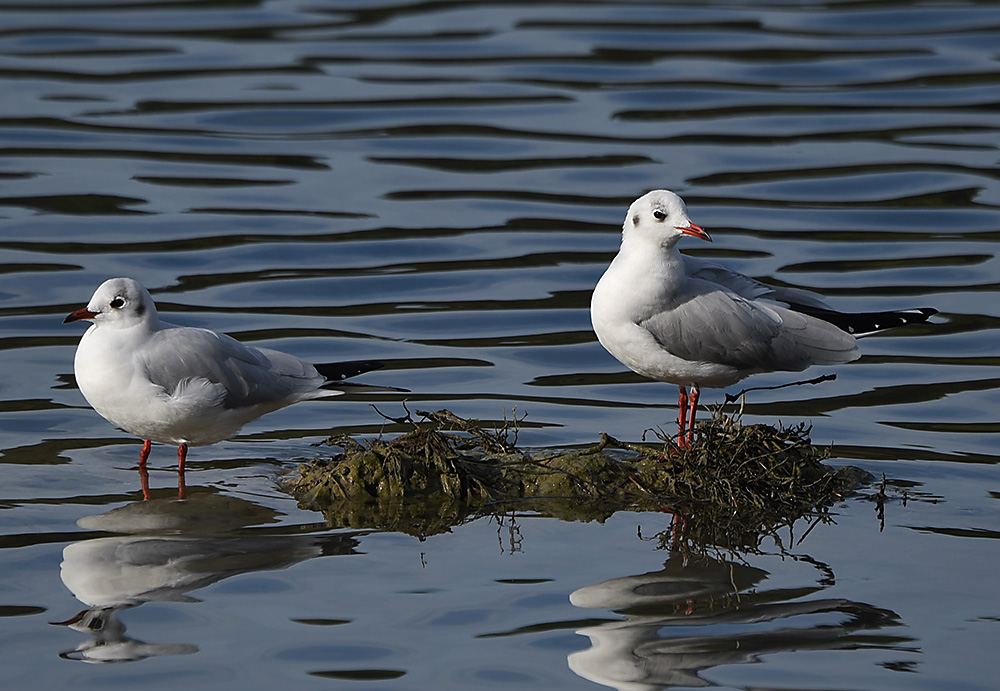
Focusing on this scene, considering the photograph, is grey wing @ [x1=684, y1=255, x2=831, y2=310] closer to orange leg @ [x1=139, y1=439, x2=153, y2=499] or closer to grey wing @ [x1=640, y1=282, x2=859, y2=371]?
grey wing @ [x1=640, y1=282, x2=859, y2=371]

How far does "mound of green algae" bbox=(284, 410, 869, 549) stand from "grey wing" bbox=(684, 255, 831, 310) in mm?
933

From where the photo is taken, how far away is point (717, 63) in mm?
17719

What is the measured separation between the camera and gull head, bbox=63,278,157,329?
7.48 m

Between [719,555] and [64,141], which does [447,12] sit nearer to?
[64,141]

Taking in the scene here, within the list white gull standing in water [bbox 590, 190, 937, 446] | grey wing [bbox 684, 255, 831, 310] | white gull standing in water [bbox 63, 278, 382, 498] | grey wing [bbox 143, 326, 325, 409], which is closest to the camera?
white gull standing in water [bbox 63, 278, 382, 498]

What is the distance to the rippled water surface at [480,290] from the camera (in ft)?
19.5

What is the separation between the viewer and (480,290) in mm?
11602

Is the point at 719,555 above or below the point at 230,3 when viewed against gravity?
below

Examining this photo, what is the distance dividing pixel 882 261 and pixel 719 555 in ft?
20.1

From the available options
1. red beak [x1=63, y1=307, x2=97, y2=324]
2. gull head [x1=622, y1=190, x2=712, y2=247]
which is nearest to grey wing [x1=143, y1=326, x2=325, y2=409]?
red beak [x1=63, y1=307, x2=97, y2=324]

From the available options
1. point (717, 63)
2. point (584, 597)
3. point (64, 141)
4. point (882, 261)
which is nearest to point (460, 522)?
point (584, 597)

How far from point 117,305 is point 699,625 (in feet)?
10.5

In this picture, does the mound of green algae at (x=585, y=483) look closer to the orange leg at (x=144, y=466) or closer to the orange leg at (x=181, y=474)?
the orange leg at (x=181, y=474)

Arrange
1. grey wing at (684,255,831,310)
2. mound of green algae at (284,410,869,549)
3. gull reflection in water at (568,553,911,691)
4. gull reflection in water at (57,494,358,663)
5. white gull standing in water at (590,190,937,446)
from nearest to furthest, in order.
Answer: gull reflection in water at (568,553,911,691)
gull reflection in water at (57,494,358,663)
mound of green algae at (284,410,869,549)
white gull standing in water at (590,190,937,446)
grey wing at (684,255,831,310)
